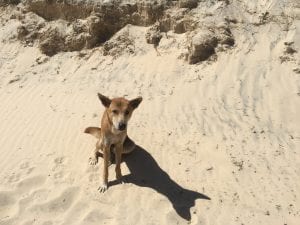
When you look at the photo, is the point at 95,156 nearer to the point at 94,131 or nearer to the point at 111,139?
the point at 94,131

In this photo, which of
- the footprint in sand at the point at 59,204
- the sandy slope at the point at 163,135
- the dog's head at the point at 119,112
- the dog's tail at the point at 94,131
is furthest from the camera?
the dog's tail at the point at 94,131

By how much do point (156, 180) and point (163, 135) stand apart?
128 cm

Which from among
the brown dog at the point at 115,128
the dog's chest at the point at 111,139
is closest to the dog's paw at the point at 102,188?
the brown dog at the point at 115,128

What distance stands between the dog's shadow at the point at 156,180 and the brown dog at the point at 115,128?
0.23m

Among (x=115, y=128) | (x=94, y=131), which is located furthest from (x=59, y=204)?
(x=94, y=131)

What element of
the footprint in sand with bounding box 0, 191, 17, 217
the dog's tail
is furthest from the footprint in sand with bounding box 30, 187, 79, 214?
the dog's tail

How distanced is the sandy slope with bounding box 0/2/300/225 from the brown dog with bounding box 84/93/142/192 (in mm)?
273

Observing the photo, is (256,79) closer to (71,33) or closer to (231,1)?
(231,1)

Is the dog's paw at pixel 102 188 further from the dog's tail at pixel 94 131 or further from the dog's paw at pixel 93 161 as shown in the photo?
the dog's tail at pixel 94 131

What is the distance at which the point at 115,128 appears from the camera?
20.0ft

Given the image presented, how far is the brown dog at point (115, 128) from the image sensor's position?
6.00 metres

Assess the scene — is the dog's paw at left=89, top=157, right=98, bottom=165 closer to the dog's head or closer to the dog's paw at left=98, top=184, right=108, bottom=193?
the dog's paw at left=98, top=184, right=108, bottom=193

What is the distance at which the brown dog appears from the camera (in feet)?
19.7

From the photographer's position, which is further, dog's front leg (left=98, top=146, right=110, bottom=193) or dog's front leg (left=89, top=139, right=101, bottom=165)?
dog's front leg (left=89, top=139, right=101, bottom=165)
